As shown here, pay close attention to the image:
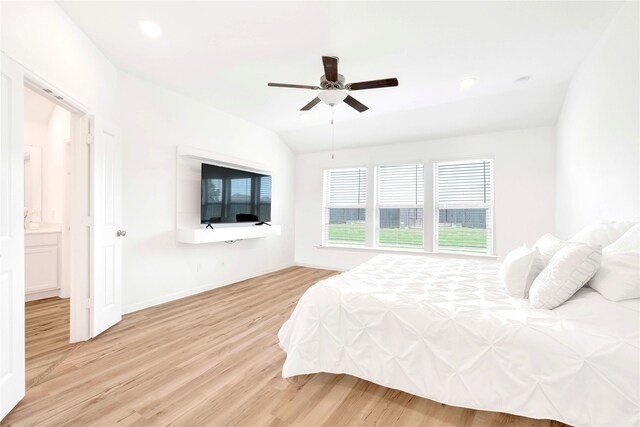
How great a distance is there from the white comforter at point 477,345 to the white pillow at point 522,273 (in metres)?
0.08

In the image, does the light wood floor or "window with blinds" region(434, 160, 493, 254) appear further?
"window with blinds" region(434, 160, 493, 254)

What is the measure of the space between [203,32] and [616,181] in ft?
11.8

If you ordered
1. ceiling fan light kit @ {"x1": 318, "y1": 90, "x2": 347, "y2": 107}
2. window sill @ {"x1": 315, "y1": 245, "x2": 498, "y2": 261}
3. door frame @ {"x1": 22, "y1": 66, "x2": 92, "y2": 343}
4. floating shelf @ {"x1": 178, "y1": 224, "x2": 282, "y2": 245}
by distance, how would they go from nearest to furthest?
1. door frame @ {"x1": 22, "y1": 66, "x2": 92, "y2": 343}
2. ceiling fan light kit @ {"x1": 318, "y1": 90, "x2": 347, "y2": 107}
3. floating shelf @ {"x1": 178, "y1": 224, "x2": 282, "y2": 245}
4. window sill @ {"x1": 315, "y1": 245, "x2": 498, "y2": 261}

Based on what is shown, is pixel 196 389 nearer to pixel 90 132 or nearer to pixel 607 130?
pixel 90 132

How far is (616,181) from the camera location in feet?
7.31

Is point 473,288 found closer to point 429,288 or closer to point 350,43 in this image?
point 429,288

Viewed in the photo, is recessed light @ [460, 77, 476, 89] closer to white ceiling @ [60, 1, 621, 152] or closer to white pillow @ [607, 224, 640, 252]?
white ceiling @ [60, 1, 621, 152]

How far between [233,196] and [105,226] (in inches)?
74.2

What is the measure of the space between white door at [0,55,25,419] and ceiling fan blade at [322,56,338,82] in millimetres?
2030

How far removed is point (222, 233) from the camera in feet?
13.5

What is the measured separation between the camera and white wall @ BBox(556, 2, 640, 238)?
197cm

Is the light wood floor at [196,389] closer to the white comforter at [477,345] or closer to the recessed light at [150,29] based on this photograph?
the white comforter at [477,345]

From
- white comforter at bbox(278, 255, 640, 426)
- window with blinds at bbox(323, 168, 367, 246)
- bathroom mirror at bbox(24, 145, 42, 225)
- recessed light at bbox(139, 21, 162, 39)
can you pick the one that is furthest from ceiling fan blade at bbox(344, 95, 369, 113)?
bathroom mirror at bbox(24, 145, 42, 225)

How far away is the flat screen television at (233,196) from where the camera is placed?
4.10 meters
